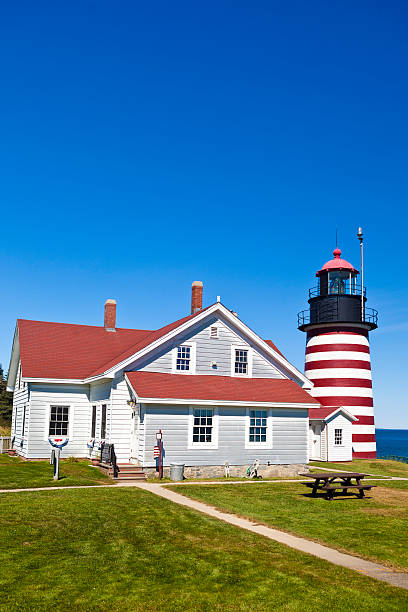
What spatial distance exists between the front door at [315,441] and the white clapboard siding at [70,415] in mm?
13364

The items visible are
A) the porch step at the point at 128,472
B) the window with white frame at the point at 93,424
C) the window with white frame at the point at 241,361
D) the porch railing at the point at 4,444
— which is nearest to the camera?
the porch step at the point at 128,472

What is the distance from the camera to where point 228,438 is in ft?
79.5

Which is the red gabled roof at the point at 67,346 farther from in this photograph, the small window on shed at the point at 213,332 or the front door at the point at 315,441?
the front door at the point at 315,441

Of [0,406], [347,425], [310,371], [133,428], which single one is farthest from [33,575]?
[0,406]

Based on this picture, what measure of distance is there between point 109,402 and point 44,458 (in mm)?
4933

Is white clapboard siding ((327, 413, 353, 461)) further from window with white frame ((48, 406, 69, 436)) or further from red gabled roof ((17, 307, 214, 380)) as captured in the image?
window with white frame ((48, 406, 69, 436))

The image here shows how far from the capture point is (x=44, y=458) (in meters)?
26.9

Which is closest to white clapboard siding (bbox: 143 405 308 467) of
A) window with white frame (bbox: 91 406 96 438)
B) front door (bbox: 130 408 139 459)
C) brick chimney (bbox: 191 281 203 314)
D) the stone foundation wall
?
the stone foundation wall

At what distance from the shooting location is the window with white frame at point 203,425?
23734 mm

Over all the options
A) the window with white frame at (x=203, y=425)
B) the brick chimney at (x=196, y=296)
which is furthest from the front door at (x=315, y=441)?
the window with white frame at (x=203, y=425)

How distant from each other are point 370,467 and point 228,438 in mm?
11274

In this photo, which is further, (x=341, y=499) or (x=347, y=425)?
(x=347, y=425)

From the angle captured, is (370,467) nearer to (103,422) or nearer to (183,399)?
(183,399)

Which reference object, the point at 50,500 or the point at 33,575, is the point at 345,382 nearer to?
the point at 50,500
